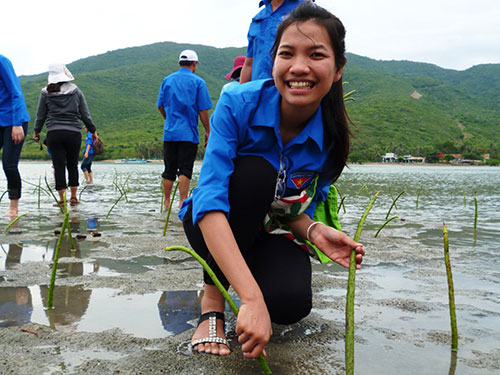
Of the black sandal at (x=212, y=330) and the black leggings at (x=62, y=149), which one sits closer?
the black sandal at (x=212, y=330)

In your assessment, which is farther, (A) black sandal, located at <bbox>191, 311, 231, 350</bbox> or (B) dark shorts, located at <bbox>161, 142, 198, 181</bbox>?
(B) dark shorts, located at <bbox>161, 142, 198, 181</bbox>

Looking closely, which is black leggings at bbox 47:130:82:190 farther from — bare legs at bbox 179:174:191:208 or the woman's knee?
the woman's knee

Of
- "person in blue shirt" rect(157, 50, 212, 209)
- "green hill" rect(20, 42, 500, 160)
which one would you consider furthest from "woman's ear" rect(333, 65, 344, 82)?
"green hill" rect(20, 42, 500, 160)

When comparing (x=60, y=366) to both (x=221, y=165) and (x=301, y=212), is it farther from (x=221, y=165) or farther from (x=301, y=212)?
(x=301, y=212)

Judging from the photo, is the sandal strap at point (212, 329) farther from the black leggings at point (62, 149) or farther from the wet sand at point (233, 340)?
the black leggings at point (62, 149)

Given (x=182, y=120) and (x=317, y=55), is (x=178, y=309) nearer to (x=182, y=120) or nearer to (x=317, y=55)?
(x=317, y=55)

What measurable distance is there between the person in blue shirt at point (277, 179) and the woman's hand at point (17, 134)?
11.0 ft

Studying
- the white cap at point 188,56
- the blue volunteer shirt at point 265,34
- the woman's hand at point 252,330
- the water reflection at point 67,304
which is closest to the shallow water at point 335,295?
the water reflection at point 67,304

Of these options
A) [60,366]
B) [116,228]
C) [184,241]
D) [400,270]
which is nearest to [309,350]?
[60,366]

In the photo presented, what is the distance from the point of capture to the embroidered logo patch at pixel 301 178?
201 cm

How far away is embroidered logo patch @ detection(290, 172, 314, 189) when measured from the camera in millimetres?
2009

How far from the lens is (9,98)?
4.75m

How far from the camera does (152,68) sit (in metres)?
154

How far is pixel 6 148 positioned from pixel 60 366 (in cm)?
391
